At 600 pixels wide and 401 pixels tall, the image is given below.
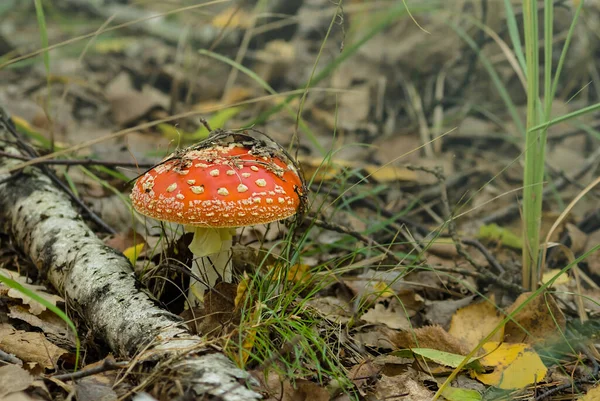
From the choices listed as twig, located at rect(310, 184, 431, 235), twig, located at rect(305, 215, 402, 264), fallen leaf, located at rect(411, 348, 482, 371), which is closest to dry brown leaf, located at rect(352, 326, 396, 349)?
fallen leaf, located at rect(411, 348, 482, 371)

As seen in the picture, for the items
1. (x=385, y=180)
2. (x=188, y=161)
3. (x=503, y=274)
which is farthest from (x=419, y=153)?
(x=188, y=161)

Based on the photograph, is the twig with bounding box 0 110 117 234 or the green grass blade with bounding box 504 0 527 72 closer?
the green grass blade with bounding box 504 0 527 72

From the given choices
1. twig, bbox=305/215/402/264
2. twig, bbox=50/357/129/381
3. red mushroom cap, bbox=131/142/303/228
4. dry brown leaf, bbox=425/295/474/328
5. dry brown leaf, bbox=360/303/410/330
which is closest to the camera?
twig, bbox=50/357/129/381

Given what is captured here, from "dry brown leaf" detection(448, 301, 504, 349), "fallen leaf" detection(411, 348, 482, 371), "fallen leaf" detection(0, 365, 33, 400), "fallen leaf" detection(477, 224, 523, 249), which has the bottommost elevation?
"fallen leaf" detection(477, 224, 523, 249)

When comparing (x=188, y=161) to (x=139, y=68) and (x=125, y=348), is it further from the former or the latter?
(x=139, y=68)

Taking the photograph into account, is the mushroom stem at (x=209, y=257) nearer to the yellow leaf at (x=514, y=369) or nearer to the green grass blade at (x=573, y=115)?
the yellow leaf at (x=514, y=369)

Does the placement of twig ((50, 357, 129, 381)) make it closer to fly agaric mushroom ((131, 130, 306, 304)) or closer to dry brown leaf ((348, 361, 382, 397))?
fly agaric mushroom ((131, 130, 306, 304))

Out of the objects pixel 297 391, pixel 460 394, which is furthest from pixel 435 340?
pixel 297 391

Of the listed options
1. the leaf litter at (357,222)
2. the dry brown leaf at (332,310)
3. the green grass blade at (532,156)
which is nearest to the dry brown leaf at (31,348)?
the leaf litter at (357,222)
